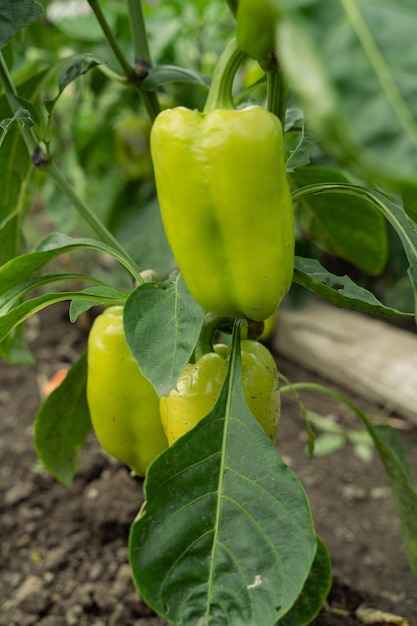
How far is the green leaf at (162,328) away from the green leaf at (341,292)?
4.4 inches

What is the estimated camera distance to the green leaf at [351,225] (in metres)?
1.04

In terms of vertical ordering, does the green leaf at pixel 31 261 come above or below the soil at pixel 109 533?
above

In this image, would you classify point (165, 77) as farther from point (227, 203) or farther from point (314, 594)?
point (314, 594)

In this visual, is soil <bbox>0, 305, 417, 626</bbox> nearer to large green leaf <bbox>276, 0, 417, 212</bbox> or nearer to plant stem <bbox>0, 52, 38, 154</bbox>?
plant stem <bbox>0, 52, 38, 154</bbox>

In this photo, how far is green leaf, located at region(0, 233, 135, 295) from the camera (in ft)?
2.36

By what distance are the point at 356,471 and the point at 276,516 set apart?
3.17 feet

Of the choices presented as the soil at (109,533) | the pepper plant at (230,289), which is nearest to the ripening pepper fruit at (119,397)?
the pepper plant at (230,289)

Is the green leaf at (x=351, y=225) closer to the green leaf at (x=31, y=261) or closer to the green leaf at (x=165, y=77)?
the green leaf at (x=165, y=77)

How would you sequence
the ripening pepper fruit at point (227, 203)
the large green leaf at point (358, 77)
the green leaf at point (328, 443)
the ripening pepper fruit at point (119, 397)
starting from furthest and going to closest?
1. the green leaf at point (328, 443)
2. the ripening pepper fruit at point (119, 397)
3. the ripening pepper fruit at point (227, 203)
4. the large green leaf at point (358, 77)

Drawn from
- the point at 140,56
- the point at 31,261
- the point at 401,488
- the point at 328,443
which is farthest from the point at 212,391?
the point at 328,443

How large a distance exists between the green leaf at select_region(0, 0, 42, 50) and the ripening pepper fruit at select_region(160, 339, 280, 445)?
1.26 feet

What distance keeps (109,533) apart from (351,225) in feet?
2.30

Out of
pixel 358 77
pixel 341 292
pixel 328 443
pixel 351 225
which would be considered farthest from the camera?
pixel 328 443

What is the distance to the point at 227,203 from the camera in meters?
0.56
